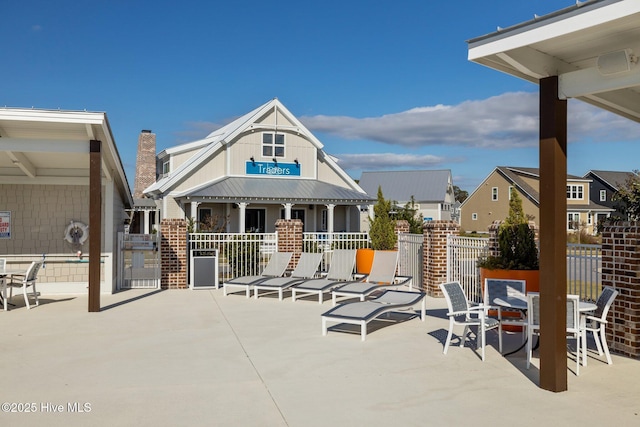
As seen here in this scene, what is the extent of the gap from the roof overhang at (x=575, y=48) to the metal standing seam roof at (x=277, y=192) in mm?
20692

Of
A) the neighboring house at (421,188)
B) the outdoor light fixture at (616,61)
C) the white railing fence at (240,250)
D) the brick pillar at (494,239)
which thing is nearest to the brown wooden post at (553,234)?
the outdoor light fixture at (616,61)

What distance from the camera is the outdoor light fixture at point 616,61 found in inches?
221

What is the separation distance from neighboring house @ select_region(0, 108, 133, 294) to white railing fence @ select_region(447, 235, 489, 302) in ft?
26.4

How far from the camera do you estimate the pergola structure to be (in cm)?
568

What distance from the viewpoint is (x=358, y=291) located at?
464 inches

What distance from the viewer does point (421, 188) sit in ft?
182

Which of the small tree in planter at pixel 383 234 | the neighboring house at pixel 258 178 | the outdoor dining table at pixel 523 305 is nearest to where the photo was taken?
the outdoor dining table at pixel 523 305

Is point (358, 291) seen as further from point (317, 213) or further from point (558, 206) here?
point (317, 213)

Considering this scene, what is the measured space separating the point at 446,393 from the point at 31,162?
1272 centimetres

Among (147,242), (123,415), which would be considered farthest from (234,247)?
(123,415)

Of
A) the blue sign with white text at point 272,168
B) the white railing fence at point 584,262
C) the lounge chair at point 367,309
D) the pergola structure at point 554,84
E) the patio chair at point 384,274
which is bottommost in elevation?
the lounge chair at point 367,309

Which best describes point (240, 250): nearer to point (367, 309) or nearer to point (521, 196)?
point (367, 309)

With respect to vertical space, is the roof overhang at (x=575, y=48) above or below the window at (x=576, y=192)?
below

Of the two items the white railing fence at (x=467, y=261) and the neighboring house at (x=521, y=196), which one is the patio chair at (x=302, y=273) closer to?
the white railing fence at (x=467, y=261)
